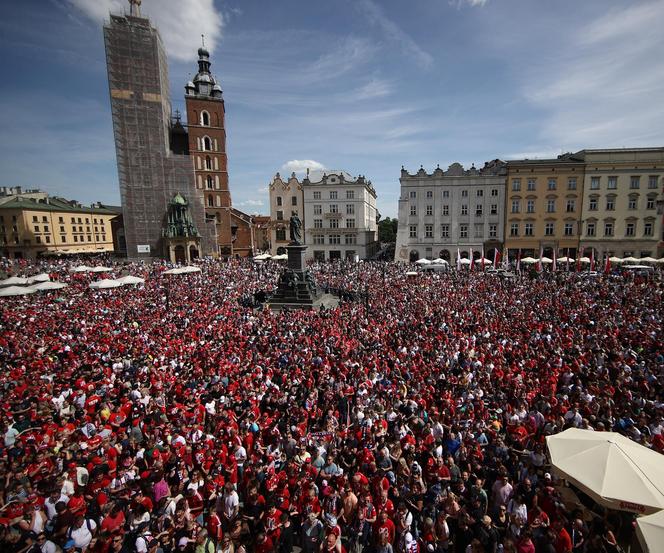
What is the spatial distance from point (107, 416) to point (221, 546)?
626 centimetres

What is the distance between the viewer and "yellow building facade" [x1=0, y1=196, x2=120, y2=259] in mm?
61125

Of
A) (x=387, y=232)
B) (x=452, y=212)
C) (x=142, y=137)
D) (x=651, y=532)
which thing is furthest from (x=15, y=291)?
(x=387, y=232)

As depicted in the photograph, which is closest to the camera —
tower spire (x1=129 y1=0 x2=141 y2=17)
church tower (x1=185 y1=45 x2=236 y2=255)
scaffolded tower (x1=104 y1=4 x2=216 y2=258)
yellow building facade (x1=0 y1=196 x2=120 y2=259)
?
scaffolded tower (x1=104 y1=4 x2=216 y2=258)

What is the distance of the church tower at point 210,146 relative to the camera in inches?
2151

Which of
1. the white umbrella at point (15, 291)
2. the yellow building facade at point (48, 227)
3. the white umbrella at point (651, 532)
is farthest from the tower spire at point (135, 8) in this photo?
the white umbrella at point (651, 532)

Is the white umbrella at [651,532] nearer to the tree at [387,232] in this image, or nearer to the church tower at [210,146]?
the church tower at [210,146]

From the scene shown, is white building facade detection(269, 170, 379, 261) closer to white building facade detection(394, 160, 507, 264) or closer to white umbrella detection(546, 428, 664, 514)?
white building facade detection(394, 160, 507, 264)

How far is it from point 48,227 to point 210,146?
3644 cm

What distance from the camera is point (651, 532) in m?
4.42

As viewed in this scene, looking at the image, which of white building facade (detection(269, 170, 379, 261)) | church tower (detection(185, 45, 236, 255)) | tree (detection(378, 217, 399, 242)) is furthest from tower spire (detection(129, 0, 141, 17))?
tree (detection(378, 217, 399, 242))

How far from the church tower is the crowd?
38546 millimetres

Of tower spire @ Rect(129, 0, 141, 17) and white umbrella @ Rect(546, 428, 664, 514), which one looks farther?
tower spire @ Rect(129, 0, 141, 17)

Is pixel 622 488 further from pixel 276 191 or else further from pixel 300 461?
pixel 276 191

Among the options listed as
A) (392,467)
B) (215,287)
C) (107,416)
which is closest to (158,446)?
(107,416)
